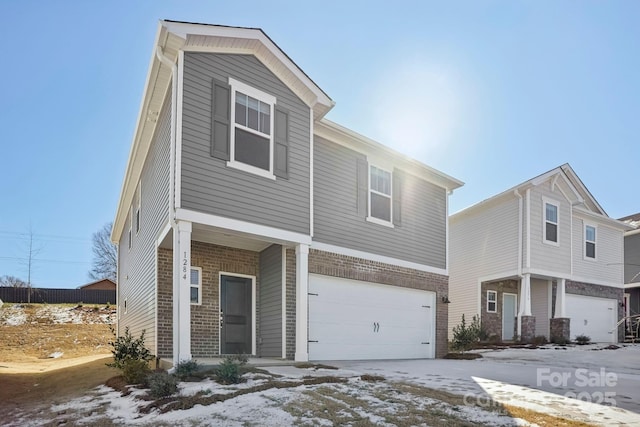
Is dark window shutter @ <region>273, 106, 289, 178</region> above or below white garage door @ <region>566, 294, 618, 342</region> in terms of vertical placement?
above

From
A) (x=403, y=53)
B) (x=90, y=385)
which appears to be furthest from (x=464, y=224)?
(x=90, y=385)

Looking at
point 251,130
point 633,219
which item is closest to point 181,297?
point 251,130

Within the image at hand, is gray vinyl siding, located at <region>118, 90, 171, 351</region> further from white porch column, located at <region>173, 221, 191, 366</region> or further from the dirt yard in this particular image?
the dirt yard

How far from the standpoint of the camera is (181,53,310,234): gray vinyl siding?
28.2 ft

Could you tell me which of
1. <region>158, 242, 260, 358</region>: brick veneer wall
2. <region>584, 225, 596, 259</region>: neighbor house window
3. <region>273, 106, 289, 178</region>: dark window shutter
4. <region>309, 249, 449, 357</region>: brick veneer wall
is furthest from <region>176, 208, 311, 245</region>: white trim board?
<region>584, 225, 596, 259</region>: neighbor house window

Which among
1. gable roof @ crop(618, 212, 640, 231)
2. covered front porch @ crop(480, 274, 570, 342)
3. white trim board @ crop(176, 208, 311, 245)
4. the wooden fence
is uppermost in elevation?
gable roof @ crop(618, 212, 640, 231)

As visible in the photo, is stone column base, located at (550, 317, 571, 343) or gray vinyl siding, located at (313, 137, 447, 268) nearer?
gray vinyl siding, located at (313, 137, 447, 268)

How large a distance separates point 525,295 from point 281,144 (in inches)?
463

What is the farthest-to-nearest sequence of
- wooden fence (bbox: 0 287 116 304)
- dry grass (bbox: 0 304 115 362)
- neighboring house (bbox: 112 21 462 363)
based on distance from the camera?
wooden fence (bbox: 0 287 116 304), dry grass (bbox: 0 304 115 362), neighboring house (bbox: 112 21 462 363)

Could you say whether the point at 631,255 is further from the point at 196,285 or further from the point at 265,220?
the point at 196,285

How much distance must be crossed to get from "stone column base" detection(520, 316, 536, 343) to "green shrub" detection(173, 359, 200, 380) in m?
13.4

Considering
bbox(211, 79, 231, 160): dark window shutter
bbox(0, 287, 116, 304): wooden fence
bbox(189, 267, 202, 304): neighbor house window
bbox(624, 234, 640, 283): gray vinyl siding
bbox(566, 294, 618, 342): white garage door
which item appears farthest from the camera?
bbox(0, 287, 116, 304): wooden fence

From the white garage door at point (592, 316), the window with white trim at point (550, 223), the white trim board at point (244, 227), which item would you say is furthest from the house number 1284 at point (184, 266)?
the white garage door at point (592, 316)

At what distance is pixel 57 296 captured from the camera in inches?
1154
